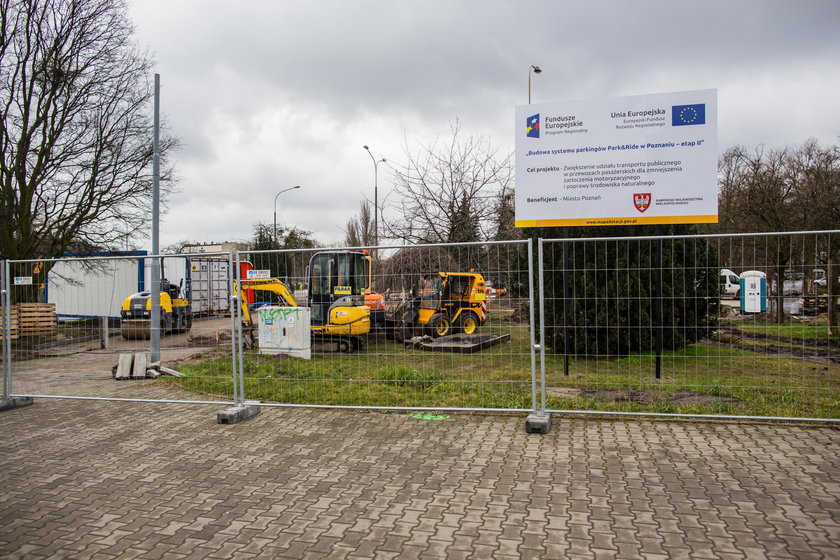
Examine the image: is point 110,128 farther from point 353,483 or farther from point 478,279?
point 353,483

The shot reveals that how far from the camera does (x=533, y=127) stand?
7.36 m

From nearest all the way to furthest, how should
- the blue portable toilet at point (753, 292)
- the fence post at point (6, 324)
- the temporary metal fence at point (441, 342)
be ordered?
the blue portable toilet at point (753, 292) < the temporary metal fence at point (441, 342) < the fence post at point (6, 324)

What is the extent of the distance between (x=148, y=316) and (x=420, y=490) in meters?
7.32

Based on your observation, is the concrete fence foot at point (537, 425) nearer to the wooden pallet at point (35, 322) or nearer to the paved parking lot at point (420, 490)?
the paved parking lot at point (420, 490)

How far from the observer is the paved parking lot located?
11.3ft

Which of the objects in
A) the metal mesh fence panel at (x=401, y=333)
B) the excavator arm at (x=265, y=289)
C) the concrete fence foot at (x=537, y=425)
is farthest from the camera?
the excavator arm at (x=265, y=289)

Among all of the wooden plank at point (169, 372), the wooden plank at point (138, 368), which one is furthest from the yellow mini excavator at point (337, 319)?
the wooden plank at point (138, 368)

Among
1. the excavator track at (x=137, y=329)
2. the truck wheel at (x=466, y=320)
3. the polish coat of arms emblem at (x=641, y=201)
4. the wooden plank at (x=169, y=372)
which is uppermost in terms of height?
the polish coat of arms emblem at (x=641, y=201)

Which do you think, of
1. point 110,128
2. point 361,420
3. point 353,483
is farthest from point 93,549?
point 110,128

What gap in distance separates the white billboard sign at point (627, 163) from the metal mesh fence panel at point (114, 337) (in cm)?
439

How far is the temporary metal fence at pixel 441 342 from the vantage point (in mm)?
5863

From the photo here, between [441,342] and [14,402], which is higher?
[441,342]

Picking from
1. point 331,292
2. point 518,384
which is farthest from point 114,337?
point 518,384

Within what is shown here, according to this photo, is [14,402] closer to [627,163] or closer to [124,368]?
[124,368]
